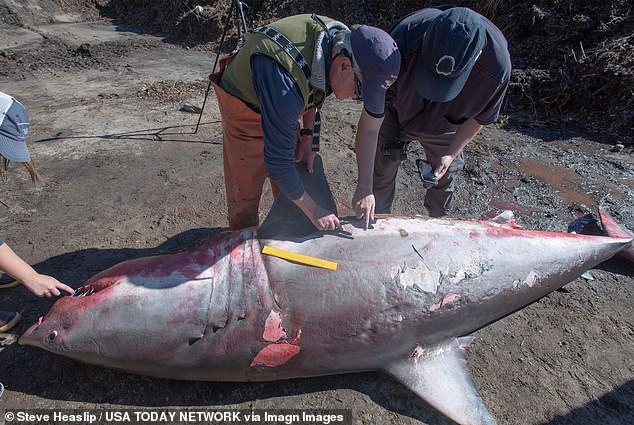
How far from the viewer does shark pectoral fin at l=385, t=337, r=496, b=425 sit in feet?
7.40

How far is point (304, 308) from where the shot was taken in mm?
2184

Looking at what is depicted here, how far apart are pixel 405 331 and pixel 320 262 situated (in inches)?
24.1

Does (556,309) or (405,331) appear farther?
(556,309)

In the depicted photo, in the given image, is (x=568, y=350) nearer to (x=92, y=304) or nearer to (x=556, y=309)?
(x=556, y=309)

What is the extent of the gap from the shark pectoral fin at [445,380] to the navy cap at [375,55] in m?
1.52

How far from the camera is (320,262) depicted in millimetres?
2268

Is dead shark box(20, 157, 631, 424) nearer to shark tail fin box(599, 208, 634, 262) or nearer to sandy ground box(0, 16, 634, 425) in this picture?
sandy ground box(0, 16, 634, 425)

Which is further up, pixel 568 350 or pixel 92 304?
pixel 92 304

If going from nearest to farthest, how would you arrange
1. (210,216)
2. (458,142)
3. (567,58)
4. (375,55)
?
(375,55) → (458,142) → (210,216) → (567,58)

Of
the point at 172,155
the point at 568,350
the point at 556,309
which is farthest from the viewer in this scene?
the point at 172,155

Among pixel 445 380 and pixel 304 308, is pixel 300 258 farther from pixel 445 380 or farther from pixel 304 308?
pixel 445 380

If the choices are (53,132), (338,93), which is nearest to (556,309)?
(338,93)

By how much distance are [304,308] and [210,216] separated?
1.86 meters

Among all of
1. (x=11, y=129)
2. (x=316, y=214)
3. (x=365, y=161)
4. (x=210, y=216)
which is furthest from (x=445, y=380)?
(x=11, y=129)
